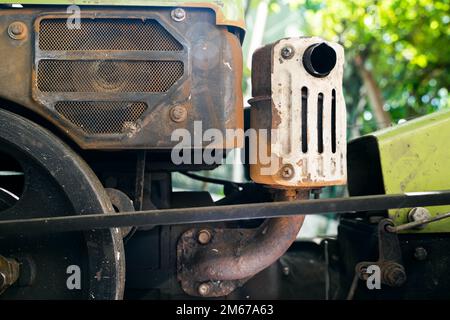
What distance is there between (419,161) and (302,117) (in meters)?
0.75

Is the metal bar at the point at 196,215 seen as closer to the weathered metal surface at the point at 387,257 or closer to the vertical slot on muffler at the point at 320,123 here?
the vertical slot on muffler at the point at 320,123

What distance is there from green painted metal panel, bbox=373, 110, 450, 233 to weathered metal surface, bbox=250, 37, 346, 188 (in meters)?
0.48

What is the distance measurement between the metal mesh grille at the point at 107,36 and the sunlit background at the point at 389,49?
6.41 metres

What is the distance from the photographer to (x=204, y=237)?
7.54 feet

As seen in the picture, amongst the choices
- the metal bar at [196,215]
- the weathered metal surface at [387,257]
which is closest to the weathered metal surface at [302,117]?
the metal bar at [196,215]

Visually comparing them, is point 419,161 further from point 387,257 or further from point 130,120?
point 130,120

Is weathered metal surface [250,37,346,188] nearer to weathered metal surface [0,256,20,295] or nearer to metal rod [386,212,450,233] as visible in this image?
metal rod [386,212,450,233]

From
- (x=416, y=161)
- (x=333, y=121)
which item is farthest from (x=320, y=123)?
(x=416, y=161)

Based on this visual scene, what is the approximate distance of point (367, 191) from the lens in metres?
2.54

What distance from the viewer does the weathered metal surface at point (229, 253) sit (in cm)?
216

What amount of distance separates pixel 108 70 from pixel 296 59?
72 cm

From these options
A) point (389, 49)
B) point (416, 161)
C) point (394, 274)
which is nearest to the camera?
point (394, 274)

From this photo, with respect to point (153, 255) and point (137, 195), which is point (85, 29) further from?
point (153, 255)

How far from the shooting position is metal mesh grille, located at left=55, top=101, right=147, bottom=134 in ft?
6.28
